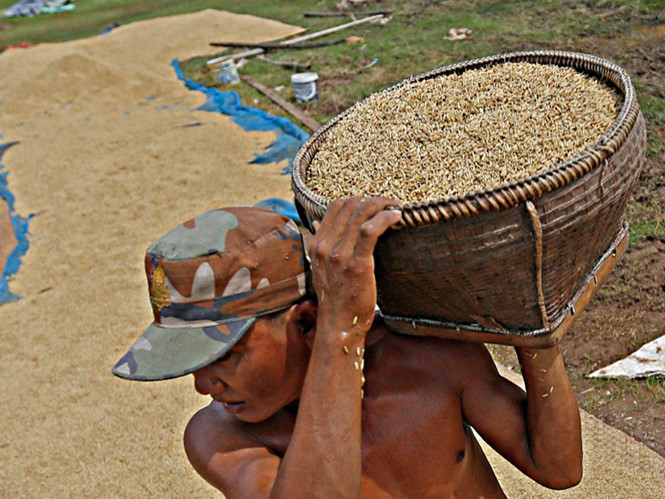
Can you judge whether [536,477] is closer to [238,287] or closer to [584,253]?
[584,253]

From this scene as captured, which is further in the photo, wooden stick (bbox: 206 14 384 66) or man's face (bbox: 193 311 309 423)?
wooden stick (bbox: 206 14 384 66)

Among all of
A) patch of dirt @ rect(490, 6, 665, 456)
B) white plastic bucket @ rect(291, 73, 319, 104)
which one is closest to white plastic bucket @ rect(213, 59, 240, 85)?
white plastic bucket @ rect(291, 73, 319, 104)

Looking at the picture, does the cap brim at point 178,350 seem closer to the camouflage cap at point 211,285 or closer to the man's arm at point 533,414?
the camouflage cap at point 211,285

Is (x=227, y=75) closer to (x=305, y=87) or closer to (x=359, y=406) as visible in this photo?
(x=305, y=87)

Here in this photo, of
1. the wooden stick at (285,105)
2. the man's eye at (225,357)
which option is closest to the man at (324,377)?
the man's eye at (225,357)

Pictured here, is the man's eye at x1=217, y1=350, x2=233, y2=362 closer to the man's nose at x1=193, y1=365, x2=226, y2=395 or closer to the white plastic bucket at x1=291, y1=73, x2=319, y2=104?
the man's nose at x1=193, y1=365, x2=226, y2=395

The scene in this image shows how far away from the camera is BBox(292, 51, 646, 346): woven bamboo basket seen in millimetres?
1265

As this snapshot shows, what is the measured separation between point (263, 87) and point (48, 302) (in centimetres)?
478

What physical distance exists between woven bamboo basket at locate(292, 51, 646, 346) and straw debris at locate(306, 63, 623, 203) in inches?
4.1

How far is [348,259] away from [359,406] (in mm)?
323

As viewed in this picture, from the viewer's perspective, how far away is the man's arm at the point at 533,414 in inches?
61.5

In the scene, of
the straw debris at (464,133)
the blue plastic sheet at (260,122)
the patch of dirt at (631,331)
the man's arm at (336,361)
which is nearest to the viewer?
the man's arm at (336,361)

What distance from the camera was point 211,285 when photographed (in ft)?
4.91

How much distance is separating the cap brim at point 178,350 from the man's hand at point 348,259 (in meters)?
0.21
